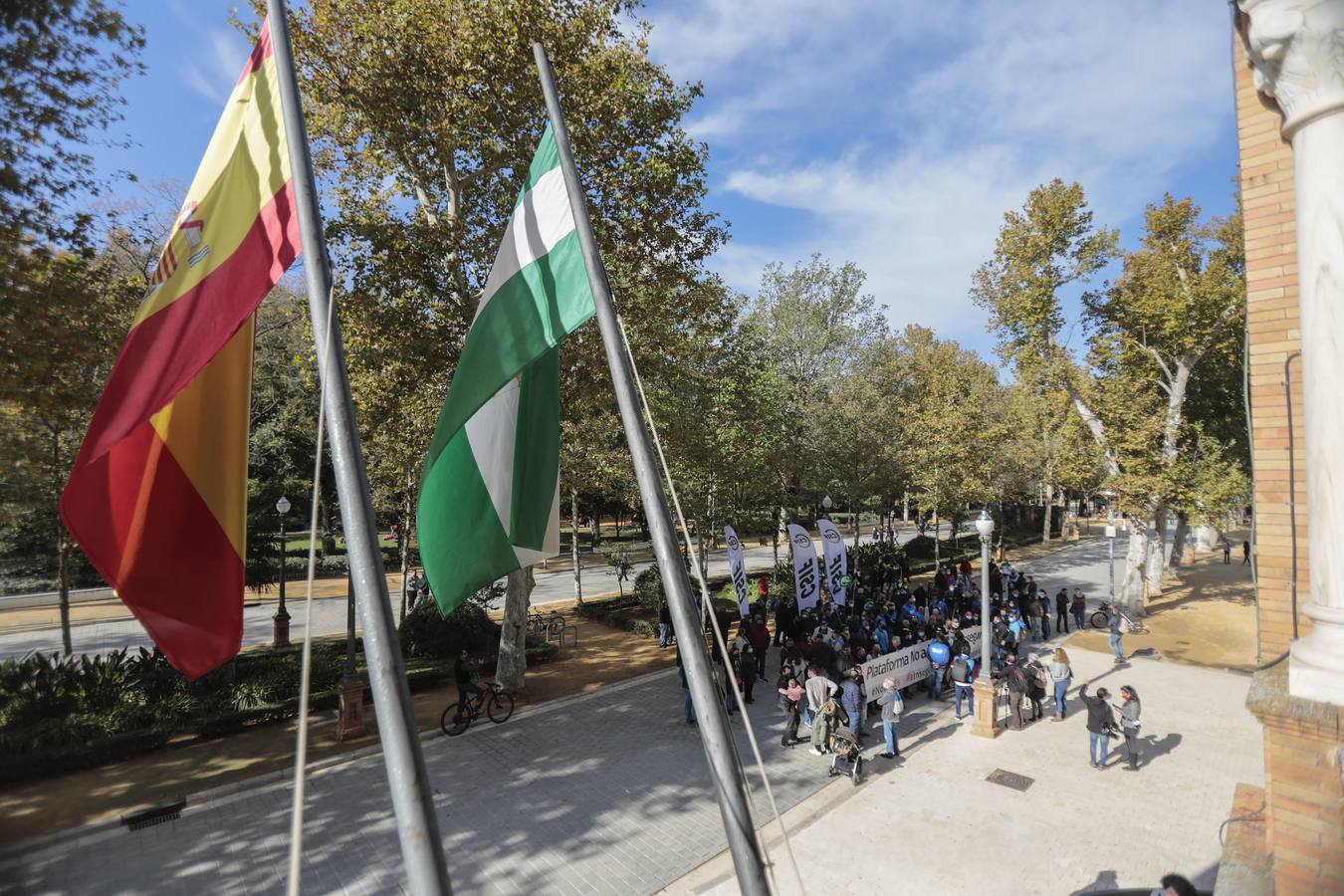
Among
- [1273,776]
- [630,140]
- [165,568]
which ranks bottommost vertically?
[1273,776]

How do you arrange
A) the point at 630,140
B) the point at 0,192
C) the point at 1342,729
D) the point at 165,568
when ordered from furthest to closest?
the point at 630,140, the point at 0,192, the point at 1342,729, the point at 165,568

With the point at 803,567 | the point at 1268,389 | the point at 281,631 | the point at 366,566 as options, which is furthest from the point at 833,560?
the point at 281,631

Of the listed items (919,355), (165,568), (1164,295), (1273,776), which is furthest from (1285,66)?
(919,355)

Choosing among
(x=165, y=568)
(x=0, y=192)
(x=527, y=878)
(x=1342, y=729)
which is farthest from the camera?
(x=0, y=192)

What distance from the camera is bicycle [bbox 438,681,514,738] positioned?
12.5 meters

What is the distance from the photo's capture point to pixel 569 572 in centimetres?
3684

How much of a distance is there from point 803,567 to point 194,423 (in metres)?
15.2

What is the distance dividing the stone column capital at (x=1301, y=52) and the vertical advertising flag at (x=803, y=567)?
13.5 meters

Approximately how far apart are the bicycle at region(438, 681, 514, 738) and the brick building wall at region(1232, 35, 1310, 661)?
38.6 feet

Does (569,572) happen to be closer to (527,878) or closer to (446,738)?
A: (446,738)

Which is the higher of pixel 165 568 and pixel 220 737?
pixel 165 568

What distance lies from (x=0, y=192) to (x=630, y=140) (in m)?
10.6

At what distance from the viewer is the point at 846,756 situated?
10.4 m

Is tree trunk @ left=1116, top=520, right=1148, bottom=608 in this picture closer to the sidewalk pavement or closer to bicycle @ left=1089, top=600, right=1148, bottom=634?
bicycle @ left=1089, top=600, right=1148, bottom=634
